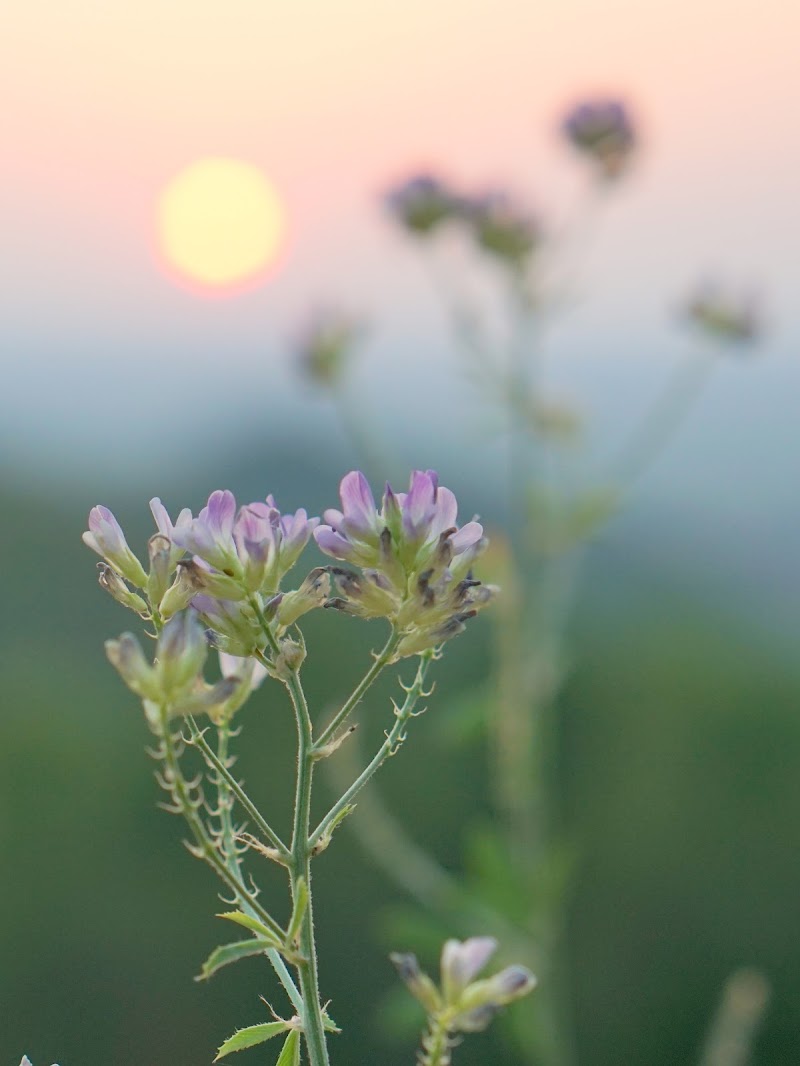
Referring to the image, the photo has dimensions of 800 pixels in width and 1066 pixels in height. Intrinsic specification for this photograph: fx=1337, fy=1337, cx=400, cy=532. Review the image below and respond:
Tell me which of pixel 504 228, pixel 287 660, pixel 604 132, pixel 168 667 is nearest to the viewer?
pixel 168 667

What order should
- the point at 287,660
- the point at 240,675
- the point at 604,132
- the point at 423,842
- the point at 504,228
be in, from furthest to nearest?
the point at 423,842 → the point at 604,132 → the point at 504,228 → the point at 240,675 → the point at 287,660

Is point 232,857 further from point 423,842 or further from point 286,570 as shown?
point 423,842

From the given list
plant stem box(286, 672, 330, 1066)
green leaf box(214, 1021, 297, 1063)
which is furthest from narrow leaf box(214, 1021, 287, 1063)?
plant stem box(286, 672, 330, 1066)

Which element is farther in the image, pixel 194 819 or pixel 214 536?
pixel 214 536

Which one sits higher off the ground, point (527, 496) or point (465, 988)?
point (527, 496)

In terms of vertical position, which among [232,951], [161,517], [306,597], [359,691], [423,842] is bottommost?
[232,951]

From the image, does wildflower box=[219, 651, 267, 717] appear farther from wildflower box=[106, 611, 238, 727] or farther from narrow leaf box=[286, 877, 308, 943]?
narrow leaf box=[286, 877, 308, 943]

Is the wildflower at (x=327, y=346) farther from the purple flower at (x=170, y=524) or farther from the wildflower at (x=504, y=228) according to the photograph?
the purple flower at (x=170, y=524)

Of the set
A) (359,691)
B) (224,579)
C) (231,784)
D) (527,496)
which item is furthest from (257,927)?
(527,496)
